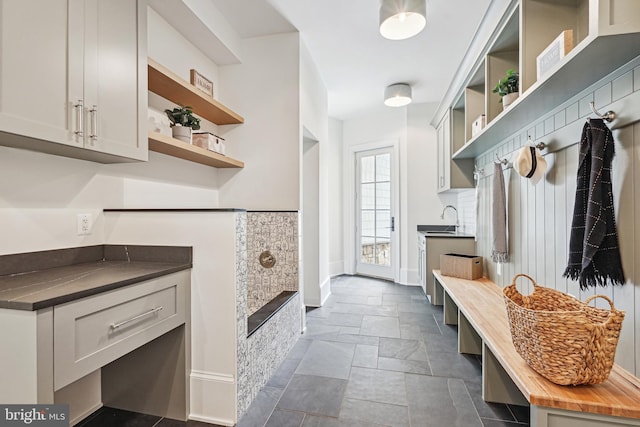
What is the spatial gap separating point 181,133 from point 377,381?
2227 millimetres

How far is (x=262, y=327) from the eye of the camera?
2.08 m

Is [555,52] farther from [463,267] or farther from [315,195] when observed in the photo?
[315,195]

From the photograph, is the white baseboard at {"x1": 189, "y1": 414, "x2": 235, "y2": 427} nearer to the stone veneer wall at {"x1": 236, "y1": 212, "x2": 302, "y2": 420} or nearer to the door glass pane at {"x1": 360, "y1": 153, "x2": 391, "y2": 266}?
the stone veneer wall at {"x1": 236, "y1": 212, "x2": 302, "y2": 420}

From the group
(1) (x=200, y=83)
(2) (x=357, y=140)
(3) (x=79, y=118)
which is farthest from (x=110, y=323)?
(2) (x=357, y=140)

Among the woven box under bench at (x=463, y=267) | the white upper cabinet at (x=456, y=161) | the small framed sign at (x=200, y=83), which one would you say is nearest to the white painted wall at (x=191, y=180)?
the small framed sign at (x=200, y=83)

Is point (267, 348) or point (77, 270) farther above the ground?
point (77, 270)

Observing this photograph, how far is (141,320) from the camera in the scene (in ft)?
4.62

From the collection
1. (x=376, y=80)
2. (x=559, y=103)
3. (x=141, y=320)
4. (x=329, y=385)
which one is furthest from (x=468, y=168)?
(x=141, y=320)

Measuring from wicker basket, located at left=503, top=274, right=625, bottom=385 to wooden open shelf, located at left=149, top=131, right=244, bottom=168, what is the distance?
7.04 ft

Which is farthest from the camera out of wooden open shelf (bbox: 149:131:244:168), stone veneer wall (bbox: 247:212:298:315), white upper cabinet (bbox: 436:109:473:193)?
white upper cabinet (bbox: 436:109:473:193)

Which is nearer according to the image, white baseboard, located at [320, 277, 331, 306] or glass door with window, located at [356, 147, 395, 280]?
white baseboard, located at [320, 277, 331, 306]

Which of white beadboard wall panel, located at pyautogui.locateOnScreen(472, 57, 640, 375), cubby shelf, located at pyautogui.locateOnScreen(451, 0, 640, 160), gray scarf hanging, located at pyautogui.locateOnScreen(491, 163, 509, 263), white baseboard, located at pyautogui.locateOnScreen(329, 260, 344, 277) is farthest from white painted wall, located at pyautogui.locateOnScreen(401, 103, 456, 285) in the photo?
gray scarf hanging, located at pyautogui.locateOnScreen(491, 163, 509, 263)

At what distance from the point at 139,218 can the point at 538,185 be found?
245 centimetres

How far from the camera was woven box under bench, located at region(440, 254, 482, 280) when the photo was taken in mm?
2863
